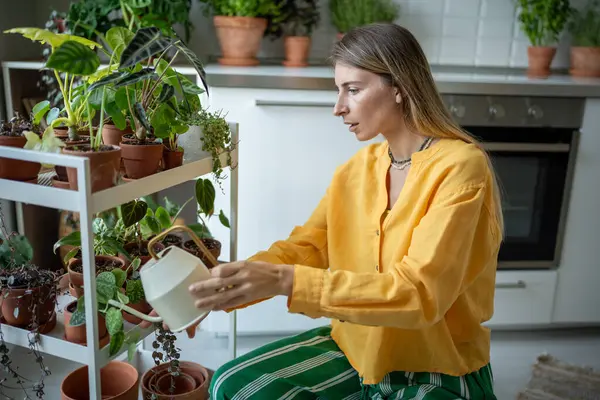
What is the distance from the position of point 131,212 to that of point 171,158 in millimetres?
206

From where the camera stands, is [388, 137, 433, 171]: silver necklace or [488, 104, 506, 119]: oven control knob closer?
[388, 137, 433, 171]: silver necklace

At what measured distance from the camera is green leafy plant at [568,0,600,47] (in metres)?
2.23

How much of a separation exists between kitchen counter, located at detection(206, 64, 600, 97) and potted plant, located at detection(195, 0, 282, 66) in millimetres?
78

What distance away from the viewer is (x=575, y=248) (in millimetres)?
2100

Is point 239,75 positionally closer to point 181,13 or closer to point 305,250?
point 181,13

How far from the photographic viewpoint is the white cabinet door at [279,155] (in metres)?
1.83

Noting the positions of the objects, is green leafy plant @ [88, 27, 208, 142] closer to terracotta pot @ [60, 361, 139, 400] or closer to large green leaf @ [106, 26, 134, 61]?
large green leaf @ [106, 26, 134, 61]

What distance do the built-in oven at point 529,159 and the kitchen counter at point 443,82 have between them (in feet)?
0.10

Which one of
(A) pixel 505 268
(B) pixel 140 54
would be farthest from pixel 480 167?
(A) pixel 505 268

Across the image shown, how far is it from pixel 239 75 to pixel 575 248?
1.37 meters

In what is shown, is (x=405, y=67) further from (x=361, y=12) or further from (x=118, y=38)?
(x=361, y=12)

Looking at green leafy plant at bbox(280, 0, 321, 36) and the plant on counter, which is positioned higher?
green leafy plant at bbox(280, 0, 321, 36)

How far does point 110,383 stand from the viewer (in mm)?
1508

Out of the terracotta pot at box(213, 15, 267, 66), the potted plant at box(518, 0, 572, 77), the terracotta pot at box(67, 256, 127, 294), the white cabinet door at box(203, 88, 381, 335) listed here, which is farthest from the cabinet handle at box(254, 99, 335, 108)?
the potted plant at box(518, 0, 572, 77)
